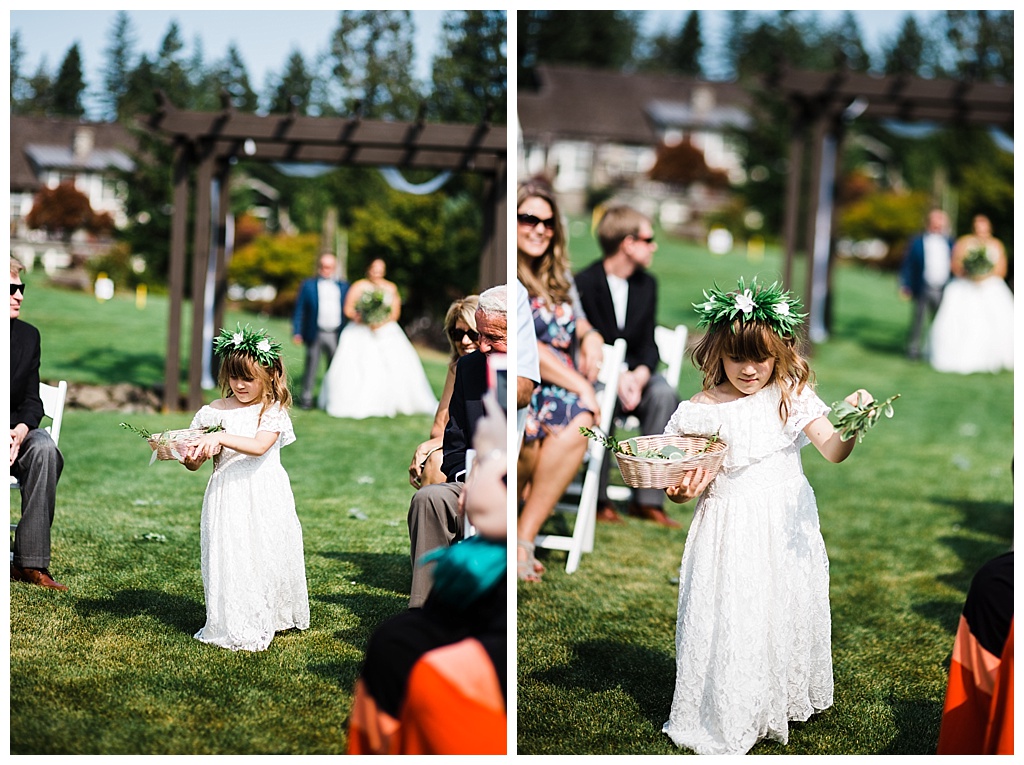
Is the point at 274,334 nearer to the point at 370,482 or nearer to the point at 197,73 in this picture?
the point at 370,482

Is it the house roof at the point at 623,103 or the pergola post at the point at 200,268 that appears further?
the house roof at the point at 623,103

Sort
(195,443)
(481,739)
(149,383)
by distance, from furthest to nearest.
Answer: (149,383) → (195,443) → (481,739)

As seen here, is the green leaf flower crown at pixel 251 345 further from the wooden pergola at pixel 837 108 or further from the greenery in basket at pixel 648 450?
the wooden pergola at pixel 837 108

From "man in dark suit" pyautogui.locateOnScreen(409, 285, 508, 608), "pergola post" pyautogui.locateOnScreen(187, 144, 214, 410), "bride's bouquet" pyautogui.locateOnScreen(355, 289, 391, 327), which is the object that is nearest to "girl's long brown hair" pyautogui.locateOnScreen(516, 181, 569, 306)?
"bride's bouquet" pyautogui.locateOnScreen(355, 289, 391, 327)

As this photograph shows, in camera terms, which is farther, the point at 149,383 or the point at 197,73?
the point at 197,73

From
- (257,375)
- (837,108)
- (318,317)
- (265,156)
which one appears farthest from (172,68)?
(837,108)

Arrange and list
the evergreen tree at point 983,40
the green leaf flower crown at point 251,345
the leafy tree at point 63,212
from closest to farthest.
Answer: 1. the green leaf flower crown at point 251,345
2. the leafy tree at point 63,212
3. the evergreen tree at point 983,40

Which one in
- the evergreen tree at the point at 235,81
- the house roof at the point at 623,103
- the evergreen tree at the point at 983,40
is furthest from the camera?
the house roof at the point at 623,103

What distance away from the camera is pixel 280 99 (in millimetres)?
6379

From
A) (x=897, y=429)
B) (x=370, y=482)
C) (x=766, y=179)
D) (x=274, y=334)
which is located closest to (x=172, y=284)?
(x=274, y=334)

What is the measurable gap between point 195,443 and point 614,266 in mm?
3418

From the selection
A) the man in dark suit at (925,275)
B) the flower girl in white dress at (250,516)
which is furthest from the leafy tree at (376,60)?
the man in dark suit at (925,275)

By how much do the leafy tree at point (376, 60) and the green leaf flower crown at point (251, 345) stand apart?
162 cm

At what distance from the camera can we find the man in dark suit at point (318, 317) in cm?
450
